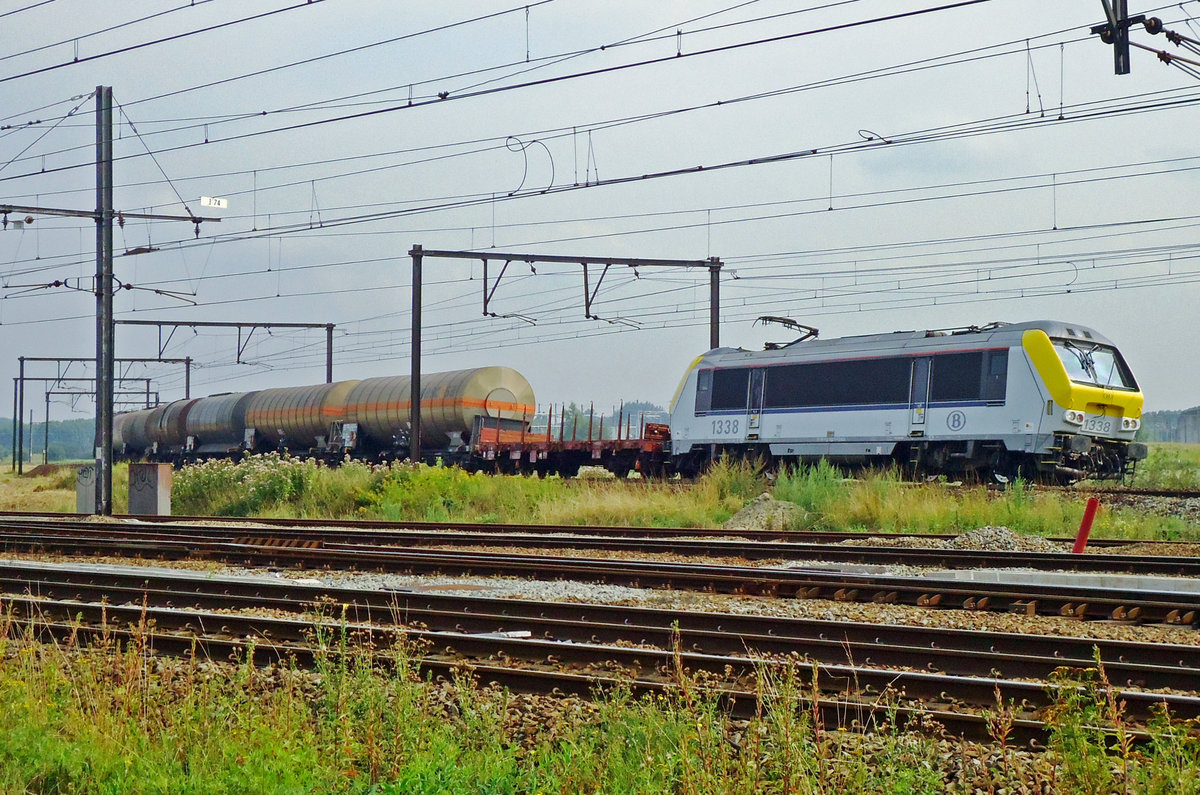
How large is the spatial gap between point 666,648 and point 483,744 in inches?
97.6

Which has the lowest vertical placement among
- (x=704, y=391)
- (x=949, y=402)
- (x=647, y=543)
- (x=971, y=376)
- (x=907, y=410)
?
(x=647, y=543)

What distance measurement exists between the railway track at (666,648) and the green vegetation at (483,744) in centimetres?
25

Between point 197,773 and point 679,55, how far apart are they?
11.8 metres

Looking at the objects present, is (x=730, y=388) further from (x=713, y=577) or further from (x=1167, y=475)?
(x=713, y=577)

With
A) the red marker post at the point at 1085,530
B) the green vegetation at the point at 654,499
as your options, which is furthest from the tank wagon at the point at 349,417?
the red marker post at the point at 1085,530

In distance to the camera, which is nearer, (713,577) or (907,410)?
(713,577)

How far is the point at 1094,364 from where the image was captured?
2139 centimetres

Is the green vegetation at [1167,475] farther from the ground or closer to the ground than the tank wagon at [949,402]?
closer to the ground

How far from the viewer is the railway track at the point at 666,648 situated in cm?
606

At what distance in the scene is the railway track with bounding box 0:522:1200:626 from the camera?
9.30 metres

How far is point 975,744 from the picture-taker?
17.5 feet

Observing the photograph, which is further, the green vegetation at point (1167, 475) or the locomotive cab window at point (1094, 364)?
the green vegetation at point (1167, 475)

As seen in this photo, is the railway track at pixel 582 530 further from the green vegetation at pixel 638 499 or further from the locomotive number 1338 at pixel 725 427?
the locomotive number 1338 at pixel 725 427

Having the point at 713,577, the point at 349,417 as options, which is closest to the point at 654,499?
the point at 713,577
